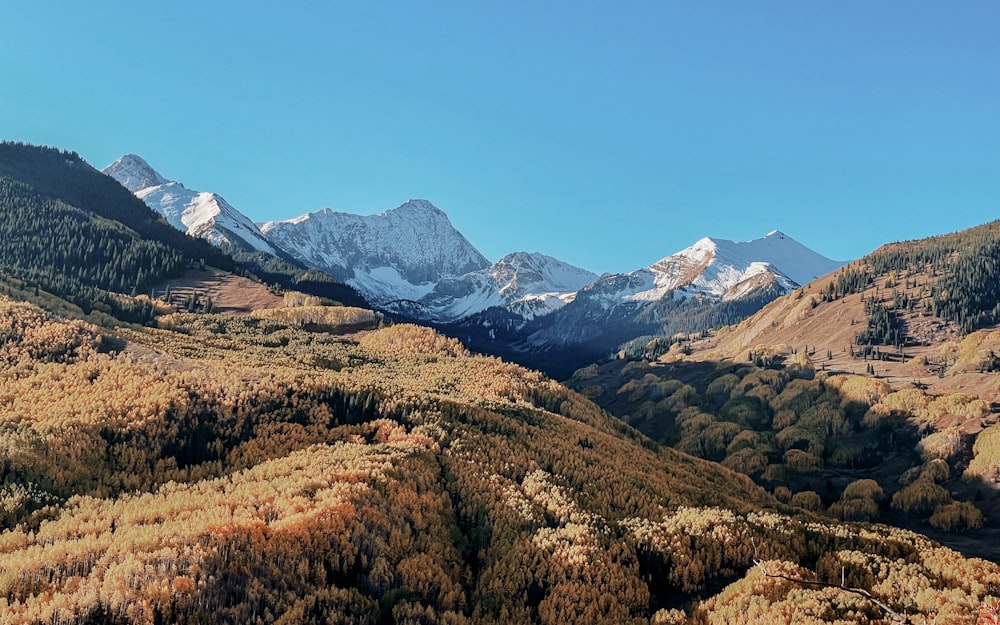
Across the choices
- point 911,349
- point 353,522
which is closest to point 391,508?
point 353,522

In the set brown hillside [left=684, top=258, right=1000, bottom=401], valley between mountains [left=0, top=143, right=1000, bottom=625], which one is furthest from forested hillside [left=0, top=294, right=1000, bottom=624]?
brown hillside [left=684, top=258, right=1000, bottom=401]

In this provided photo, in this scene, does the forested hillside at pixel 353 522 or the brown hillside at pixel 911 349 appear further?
the brown hillside at pixel 911 349

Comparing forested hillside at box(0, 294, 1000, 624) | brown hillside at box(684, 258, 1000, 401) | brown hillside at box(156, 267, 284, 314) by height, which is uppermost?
brown hillside at box(684, 258, 1000, 401)

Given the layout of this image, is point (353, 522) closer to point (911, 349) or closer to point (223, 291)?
point (223, 291)

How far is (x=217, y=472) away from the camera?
29.5 m

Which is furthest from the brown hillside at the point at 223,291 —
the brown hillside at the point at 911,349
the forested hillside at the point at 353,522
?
the brown hillside at the point at 911,349

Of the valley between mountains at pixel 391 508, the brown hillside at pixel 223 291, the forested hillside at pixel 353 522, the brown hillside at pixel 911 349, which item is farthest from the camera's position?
the brown hillside at pixel 223 291

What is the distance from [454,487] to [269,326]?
6438cm

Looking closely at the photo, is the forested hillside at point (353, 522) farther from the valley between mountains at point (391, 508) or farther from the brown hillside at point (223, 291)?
the brown hillside at point (223, 291)

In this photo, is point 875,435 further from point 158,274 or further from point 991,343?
point 158,274

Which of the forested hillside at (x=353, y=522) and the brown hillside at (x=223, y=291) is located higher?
the brown hillside at (x=223, y=291)

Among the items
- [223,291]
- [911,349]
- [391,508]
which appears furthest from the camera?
[911,349]

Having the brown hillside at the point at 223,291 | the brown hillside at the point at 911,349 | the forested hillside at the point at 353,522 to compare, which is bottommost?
the forested hillside at the point at 353,522

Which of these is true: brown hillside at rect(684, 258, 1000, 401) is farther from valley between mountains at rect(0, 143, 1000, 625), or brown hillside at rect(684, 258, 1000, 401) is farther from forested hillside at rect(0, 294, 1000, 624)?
forested hillside at rect(0, 294, 1000, 624)
